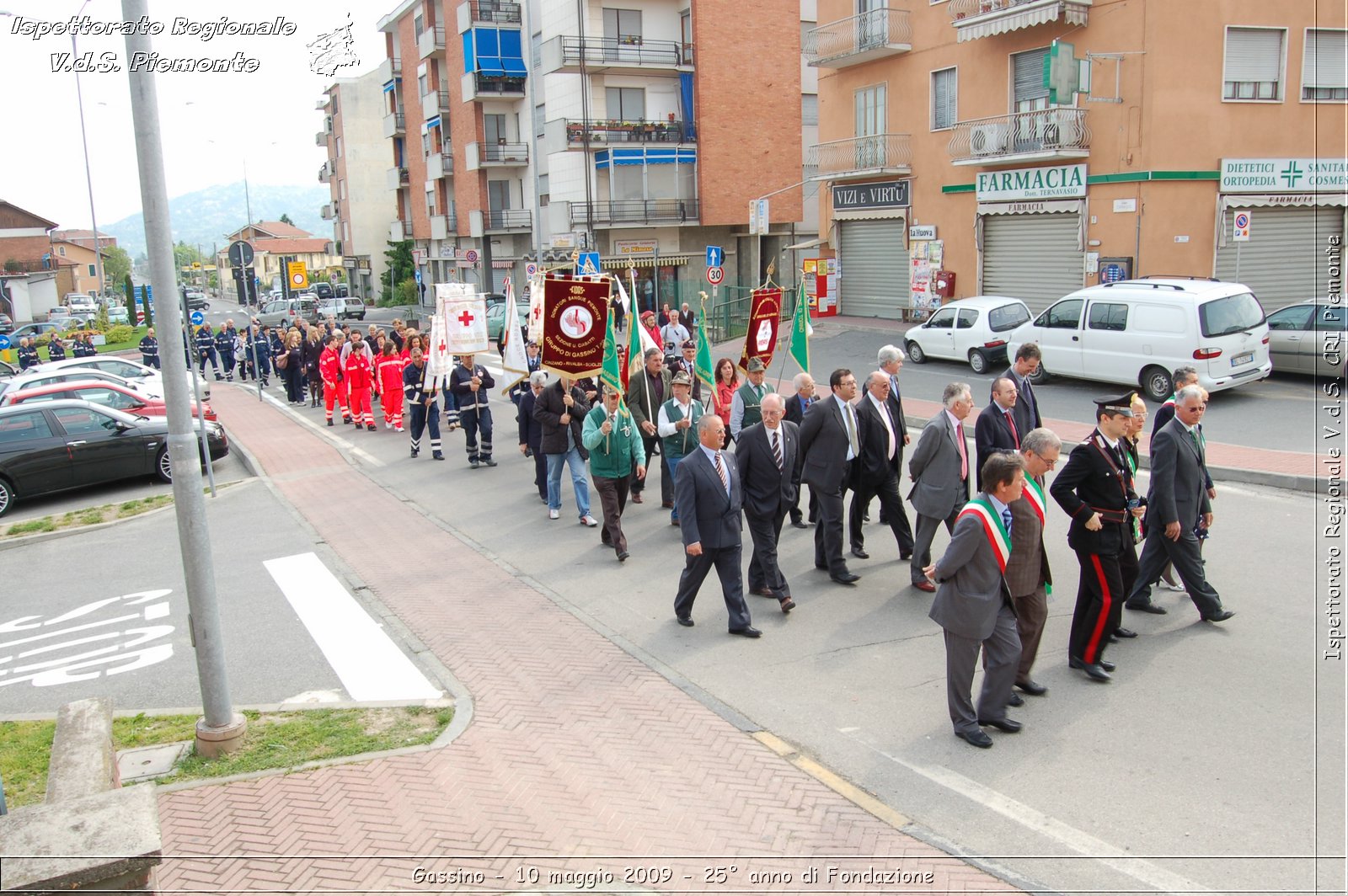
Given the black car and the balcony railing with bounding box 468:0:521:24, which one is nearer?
the black car

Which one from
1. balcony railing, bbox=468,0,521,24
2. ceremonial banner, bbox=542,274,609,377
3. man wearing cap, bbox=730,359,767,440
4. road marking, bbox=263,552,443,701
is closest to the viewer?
road marking, bbox=263,552,443,701

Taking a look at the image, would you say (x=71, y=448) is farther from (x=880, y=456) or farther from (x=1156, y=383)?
(x=1156, y=383)

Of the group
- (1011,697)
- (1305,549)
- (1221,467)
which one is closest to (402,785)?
(1011,697)

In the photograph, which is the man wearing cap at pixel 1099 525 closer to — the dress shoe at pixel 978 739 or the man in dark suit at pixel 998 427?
the dress shoe at pixel 978 739

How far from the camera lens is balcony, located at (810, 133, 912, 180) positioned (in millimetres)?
29047

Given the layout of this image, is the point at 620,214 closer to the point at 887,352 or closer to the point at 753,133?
the point at 753,133

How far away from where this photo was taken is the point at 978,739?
596 centimetres

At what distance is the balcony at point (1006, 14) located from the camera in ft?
75.6

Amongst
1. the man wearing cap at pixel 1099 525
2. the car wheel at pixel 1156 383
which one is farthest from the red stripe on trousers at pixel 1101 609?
the car wheel at pixel 1156 383

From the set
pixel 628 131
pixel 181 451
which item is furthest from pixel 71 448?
pixel 628 131

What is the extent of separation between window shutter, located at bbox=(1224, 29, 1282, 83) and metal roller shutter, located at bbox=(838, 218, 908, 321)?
943cm

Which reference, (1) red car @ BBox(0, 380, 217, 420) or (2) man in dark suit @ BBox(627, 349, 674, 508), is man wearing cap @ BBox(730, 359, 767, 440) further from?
(1) red car @ BBox(0, 380, 217, 420)

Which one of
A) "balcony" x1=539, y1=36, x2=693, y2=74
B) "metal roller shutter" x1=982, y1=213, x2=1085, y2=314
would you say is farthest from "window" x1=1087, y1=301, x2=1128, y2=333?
"balcony" x1=539, y1=36, x2=693, y2=74

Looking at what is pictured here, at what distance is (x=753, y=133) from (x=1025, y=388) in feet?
110
